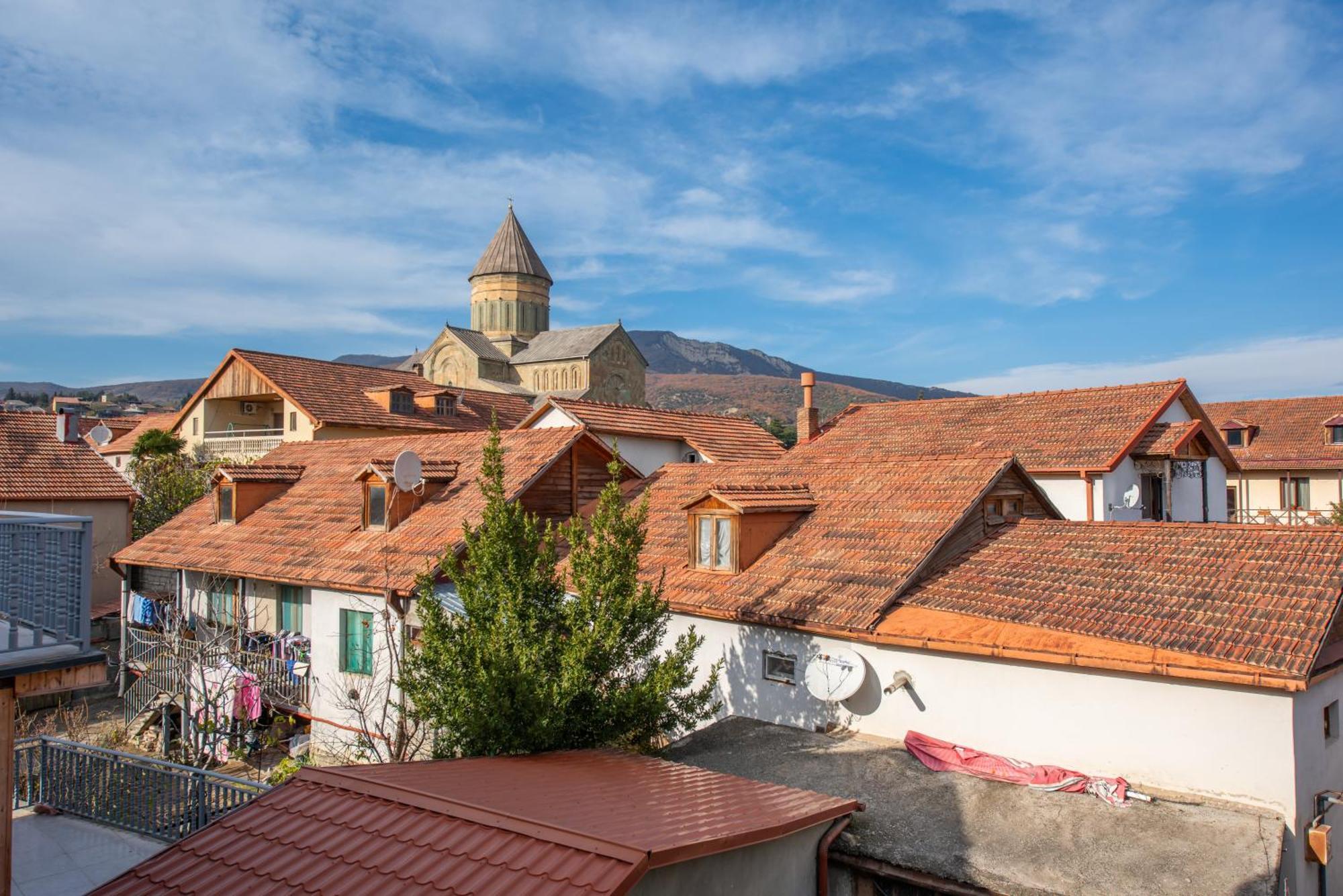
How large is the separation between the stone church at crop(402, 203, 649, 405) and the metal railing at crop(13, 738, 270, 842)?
55302 mm

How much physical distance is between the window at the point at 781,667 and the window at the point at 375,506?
9425mm

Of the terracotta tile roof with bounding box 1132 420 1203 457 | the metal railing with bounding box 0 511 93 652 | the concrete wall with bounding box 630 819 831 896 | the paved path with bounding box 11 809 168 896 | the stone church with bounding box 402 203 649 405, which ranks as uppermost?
the stone church with bounding box 402 203 649 405

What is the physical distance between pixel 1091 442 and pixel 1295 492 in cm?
2394

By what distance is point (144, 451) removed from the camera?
3453 centimetres

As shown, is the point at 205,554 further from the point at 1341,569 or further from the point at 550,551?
the point at 1341,569

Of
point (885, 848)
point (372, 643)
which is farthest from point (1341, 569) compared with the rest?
point (372, 643)

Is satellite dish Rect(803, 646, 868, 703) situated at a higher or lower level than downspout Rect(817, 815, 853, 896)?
higher

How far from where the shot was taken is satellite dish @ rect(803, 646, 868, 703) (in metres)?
11.9

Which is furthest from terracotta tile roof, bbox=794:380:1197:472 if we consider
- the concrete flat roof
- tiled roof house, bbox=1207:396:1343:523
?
tiled roof house, bbox=1207:396:1343:523

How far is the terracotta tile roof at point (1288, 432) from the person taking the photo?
3941 cm

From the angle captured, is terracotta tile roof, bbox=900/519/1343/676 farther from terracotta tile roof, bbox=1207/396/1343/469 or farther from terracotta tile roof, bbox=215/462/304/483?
terracotta tile roof, bbox=1207/396/1343/469

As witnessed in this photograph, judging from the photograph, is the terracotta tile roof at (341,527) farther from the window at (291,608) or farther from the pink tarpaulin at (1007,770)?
the pink tarpaulin at (1007,770)

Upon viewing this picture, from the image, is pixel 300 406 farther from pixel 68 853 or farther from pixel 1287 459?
pixel 1287 459

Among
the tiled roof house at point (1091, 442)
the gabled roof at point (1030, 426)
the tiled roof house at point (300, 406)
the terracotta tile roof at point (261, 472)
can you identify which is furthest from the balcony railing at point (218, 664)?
the tiled roof house at point (300, 406)
